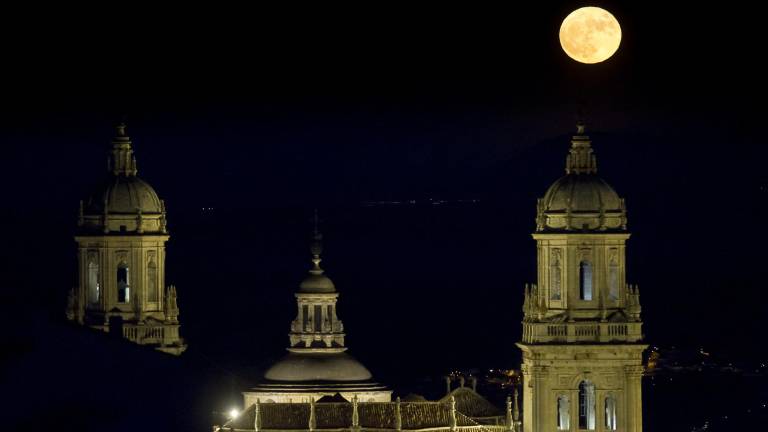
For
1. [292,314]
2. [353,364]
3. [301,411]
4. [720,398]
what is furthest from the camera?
[720,398]

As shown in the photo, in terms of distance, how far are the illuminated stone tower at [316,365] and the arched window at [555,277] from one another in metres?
6.73

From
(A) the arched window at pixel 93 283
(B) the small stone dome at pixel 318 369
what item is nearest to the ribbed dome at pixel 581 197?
(B) the small stone dome at pixel 318 369

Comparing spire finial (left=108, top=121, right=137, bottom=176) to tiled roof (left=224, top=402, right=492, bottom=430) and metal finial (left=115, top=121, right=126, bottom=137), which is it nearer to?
metal finial (left=115, top=121, right=126, bottom=137)

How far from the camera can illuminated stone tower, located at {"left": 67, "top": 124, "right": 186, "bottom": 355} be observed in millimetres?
125688

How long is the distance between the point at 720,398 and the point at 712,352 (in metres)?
5.25

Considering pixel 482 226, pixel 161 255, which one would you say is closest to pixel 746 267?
pixel 482 226

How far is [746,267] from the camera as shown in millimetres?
176000

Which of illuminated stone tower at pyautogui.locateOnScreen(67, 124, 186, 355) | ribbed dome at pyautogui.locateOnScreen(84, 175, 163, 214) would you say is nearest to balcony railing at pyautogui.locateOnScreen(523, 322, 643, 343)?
illuminated stone tower at pyautogui.locateOnScreen(67, 124, 186, 355)

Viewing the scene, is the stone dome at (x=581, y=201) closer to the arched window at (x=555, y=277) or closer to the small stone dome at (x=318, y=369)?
the arched window at (x=555, y=277)

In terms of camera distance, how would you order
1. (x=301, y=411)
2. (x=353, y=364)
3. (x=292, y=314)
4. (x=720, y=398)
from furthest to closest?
(x=720, y=398), (x=292, y=314), (x=353, y=364), (x=301, y=411)

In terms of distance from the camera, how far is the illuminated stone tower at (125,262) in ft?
412

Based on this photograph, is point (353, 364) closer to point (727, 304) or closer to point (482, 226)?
point (482, 226)

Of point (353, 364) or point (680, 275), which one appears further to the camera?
point (680, 275)

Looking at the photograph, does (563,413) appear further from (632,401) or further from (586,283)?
(586,283)
